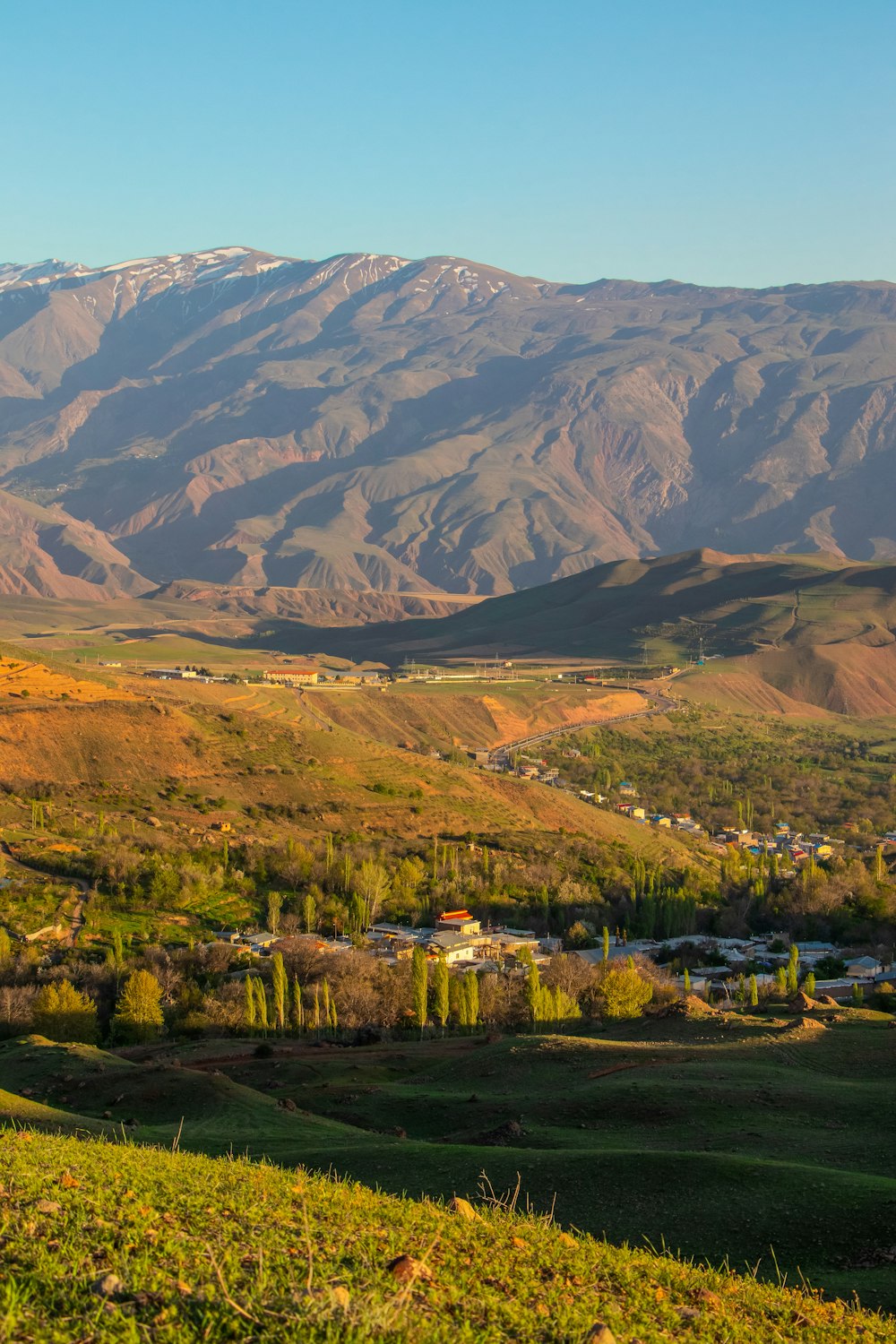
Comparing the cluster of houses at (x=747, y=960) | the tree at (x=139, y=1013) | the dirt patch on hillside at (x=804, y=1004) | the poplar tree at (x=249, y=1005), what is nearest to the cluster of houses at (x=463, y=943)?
the cluster of houses at (x=747, y=960)

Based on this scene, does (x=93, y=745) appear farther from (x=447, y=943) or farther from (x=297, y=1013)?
(x=297, y=1013)

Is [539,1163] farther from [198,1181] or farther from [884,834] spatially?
[884,834]

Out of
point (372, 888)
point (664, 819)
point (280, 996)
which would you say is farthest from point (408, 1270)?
point (664, 819)

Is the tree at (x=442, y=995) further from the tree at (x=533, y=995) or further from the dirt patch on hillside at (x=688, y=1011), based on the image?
the dirt patch on hillside at (x=688, y=1011)

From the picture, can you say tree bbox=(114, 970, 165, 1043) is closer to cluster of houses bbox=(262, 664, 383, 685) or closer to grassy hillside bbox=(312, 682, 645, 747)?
grassy hillside bbox=(312, 682, 645, 747)

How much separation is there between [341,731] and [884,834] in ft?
150

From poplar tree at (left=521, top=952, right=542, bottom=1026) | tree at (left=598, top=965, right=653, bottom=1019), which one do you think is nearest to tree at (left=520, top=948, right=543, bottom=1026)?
poplar tree at (left=521, top=952, right=542, bottom=1026)

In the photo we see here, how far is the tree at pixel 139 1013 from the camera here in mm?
46312

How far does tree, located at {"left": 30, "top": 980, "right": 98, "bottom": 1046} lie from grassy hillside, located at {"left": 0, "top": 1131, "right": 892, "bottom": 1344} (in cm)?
3064

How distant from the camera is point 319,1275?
1102 centimetres

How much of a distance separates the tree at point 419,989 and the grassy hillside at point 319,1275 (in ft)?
103

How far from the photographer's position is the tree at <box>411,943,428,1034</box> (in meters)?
46.8

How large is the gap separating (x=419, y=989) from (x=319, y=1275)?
120 feet

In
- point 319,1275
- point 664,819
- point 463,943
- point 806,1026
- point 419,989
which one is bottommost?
point 664,819
